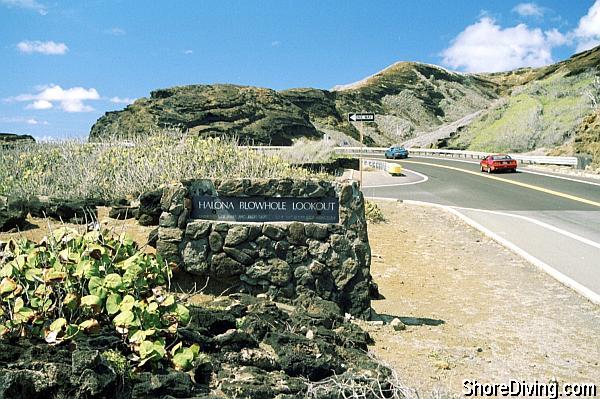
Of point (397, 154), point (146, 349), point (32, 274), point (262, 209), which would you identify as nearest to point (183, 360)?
point (146, 349)

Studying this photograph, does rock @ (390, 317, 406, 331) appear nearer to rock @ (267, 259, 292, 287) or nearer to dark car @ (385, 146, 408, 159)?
rock @ (267, 259, 292, 287)

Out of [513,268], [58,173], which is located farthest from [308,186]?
[58,173]

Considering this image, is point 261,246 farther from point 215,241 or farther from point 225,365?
point 225,365

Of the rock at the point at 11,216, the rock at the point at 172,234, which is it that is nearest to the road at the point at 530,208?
the rock at the point at 172,234

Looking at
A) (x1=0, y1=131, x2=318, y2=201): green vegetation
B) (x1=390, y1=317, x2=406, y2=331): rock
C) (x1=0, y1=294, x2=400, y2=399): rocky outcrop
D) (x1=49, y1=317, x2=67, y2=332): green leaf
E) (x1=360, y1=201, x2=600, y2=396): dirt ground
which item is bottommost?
(x1=360, y1=201, x2=600, y2=396): dirt ground

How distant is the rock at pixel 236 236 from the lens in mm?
6941

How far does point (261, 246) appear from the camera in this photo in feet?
22.9

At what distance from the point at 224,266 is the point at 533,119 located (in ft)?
178

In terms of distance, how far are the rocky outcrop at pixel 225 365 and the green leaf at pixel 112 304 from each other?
15 centimetres

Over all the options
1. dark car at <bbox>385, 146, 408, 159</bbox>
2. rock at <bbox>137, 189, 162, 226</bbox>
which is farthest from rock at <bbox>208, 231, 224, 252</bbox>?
dark car at <bbox>385, 146, 408, 159</bbox>

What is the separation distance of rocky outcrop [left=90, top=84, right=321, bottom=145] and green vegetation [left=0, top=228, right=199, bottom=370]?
54.0 meters

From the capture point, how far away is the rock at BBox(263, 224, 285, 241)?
275 inches

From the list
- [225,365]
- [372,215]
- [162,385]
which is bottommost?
[372,215]

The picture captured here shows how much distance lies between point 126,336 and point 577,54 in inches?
3405
